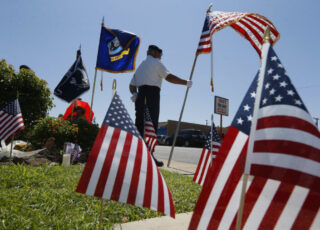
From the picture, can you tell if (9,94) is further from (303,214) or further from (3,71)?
(303,214)

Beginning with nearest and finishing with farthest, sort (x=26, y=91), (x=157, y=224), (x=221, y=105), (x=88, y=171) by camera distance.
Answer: (x=88, y=171) → (x=157, y=224) → (x=221, y=105) → (x=26, y=91)

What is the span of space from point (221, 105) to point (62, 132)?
4833mm

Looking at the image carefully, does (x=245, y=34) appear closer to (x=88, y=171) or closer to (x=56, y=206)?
(x=88, y=171)

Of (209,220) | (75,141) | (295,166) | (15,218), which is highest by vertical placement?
(295,166)

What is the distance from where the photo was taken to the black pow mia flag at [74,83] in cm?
690

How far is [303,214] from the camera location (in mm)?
1190

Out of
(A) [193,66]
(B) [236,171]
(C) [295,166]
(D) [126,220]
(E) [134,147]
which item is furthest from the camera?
(A) [193,66]

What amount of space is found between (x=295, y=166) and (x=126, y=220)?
1560 mm

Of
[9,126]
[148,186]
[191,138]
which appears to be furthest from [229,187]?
[191,138]

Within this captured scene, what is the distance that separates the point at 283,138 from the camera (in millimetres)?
1151

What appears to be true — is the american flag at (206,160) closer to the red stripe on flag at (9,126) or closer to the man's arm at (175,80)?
the man's arm at (175,80)

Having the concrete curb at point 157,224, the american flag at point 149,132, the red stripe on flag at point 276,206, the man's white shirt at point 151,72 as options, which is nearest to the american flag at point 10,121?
the man's white shirt at point 151,72

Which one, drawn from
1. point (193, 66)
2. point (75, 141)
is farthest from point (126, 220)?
point (75, 141)

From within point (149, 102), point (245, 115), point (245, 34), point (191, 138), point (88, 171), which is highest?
point (245, 34)
